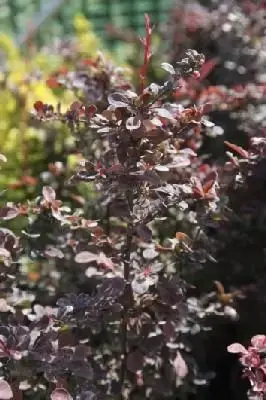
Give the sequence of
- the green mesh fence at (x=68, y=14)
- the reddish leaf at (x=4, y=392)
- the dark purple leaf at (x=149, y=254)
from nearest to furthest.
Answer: the reddish leaf at (x=4, y=392)
the dark purple leaf at (x=149, y=254)
the green mesh fence at (x=68, y=14)

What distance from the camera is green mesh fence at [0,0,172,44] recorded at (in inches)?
215

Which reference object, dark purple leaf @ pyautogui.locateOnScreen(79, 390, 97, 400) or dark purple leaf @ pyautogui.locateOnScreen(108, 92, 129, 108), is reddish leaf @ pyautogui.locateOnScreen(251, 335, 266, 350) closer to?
dark purple leaf @ pyautogui.locateOnScreen(79, 390, 97, 400)

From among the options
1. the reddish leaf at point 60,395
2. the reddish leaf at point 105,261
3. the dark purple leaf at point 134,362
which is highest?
the reddish leaf at point 105,261

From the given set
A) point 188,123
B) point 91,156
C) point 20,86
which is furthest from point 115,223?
point 20,86

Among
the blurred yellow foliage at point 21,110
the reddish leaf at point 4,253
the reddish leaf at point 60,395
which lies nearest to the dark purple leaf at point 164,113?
the reddish leaf at point 4,253

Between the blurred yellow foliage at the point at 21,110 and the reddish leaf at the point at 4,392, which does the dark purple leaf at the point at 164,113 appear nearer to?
the reddish leaf at the point at 4,392

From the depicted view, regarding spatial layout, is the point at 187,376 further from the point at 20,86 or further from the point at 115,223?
the point at 20,86

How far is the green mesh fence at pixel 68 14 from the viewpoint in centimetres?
547

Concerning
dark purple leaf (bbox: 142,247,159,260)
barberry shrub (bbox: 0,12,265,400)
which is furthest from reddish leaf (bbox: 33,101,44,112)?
dark purple leaf (bbox: 142,247,159,260)

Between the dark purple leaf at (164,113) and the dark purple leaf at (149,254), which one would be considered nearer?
the dark purple leaf at (164,113)

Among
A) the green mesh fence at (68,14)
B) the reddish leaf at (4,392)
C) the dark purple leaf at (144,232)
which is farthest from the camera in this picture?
the green mesh fence at (68,14)

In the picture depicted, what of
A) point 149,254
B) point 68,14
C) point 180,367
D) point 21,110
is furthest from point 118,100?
point 68,14

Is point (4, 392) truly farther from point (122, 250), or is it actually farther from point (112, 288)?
point (122, 250)

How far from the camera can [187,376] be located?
2.12m
